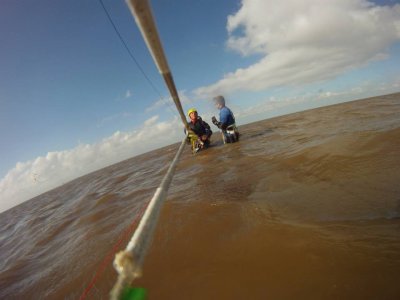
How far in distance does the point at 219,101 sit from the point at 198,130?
2040mm

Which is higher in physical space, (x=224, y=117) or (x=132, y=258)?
(x=224, y=117)

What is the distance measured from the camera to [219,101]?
505 inches

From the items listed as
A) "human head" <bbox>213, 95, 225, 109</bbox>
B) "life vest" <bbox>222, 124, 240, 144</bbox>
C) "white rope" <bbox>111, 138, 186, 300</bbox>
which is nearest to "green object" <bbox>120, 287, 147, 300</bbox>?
"white rope" <bbox>111, 138, 186, 300</bbox>

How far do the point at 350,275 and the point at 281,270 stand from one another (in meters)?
0.55

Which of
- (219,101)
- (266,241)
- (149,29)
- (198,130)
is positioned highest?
(219,101)

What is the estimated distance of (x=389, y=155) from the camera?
448cm

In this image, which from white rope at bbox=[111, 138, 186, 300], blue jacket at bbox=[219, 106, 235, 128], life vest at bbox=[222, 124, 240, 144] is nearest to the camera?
white rope at bbox=[111, 138, 186, 300]

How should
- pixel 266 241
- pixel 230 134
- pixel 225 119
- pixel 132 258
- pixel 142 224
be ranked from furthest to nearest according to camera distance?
pixel 230 134
pixel 225 119
pixel 266 241
pixel 142 224
pixel 132 258

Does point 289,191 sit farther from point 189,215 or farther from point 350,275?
point 350,275

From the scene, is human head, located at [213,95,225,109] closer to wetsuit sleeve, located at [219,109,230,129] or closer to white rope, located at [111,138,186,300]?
wetsuit sleeve, located at [219,109,230,129]

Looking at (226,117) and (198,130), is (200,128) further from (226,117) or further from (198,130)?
(226,117)

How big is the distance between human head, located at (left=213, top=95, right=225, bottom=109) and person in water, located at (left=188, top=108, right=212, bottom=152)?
4.13ft

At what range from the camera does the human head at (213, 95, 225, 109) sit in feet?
41.6

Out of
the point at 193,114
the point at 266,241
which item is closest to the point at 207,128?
the point at 193,114
